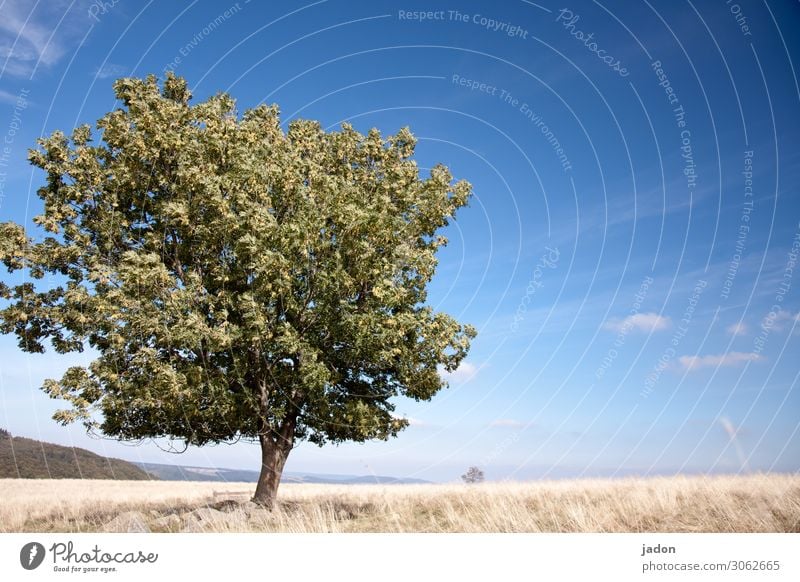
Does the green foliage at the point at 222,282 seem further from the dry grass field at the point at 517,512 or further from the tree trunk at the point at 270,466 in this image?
the dry grass field at the point at 517,512

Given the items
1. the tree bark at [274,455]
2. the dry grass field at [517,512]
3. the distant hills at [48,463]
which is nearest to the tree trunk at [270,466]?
the tree bark at [274,455]

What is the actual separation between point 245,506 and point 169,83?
55.4 ft

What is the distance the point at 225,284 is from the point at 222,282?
20 cm

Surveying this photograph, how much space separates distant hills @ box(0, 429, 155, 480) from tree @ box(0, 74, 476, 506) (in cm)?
2357

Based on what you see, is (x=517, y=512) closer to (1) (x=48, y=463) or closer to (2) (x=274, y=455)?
(2) (x=274, y=455)

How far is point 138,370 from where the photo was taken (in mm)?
18031

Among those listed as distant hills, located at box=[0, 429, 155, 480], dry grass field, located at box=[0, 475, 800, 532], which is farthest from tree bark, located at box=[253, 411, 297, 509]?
distant hills, located at box=[0, 429, 155, 480]

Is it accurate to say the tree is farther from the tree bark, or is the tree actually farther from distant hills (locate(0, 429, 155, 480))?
distant hills (locate(0, 429, 155, 480))

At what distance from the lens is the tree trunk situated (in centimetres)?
2103

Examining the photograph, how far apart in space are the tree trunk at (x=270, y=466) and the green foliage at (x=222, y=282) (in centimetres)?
68

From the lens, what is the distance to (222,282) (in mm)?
19359

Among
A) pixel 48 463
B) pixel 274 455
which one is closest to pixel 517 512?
pixel 274 455

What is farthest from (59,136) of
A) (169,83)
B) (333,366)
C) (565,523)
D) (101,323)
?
(565,523)

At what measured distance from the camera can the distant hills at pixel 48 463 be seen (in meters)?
47.4
